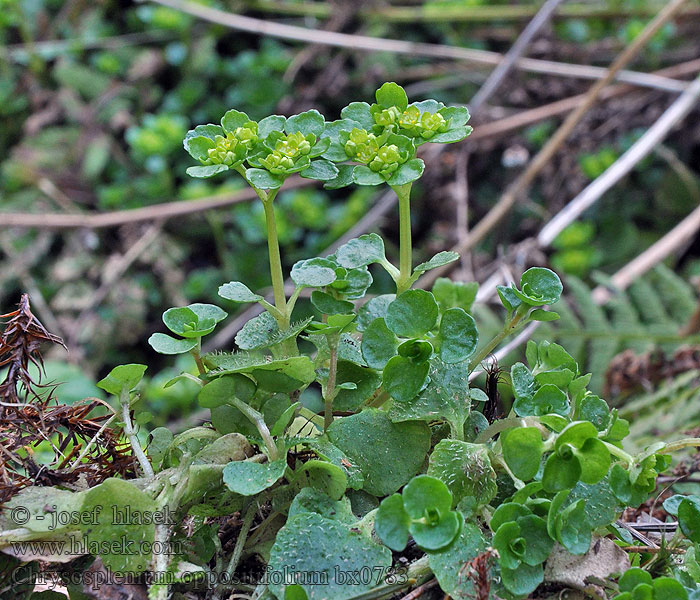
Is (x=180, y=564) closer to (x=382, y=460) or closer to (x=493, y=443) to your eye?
(x=382, y=460)

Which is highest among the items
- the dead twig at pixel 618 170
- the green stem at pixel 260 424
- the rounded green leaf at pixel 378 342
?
the rounded green leaf at pixel 378 342

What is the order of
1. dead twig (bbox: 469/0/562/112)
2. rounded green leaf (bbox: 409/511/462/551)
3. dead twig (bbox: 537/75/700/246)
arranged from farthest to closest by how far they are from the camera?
dead twig (bbox: 469/0/562/112), dead twig (bbox: 537/75/700/246), rounded green leaf (bbox: 409/511/462/551)

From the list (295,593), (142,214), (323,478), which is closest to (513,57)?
(142,214)

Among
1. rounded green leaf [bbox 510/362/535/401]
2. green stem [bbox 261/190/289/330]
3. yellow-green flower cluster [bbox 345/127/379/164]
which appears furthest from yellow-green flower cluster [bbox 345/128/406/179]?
rounded green leaf [bbox 510/362/535/401]

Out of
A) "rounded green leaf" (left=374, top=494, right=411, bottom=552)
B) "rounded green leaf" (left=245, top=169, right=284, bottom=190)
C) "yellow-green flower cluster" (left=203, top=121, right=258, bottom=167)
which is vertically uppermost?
"yellow-green flower cluster" (left=203, top=121, right=258, bottom=167)

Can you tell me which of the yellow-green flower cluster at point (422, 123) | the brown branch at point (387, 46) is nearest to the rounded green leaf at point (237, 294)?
the yellow-green flower cluster at point (422, 123)

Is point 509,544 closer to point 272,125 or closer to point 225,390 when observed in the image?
point 225,390

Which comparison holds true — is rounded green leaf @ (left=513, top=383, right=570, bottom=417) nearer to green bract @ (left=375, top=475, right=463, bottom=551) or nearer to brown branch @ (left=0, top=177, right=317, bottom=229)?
green bract @ (left=375, top=475, right=463, bottom=551)

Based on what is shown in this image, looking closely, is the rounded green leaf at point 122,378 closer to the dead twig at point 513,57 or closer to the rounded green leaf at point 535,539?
the rounded green leaf at point 535,539
